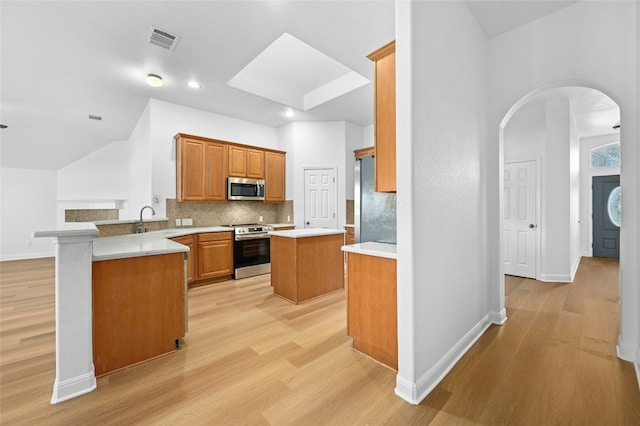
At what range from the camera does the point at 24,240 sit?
6422 millimetres

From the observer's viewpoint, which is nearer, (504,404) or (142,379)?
(504,404)

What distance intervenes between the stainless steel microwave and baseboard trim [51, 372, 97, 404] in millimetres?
3337

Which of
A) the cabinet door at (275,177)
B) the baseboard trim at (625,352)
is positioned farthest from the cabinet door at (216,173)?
the baseboard trim at (625,352)

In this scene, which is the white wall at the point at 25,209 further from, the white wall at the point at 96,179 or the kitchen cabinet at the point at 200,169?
the kitchen cabinet at the point at 200,169

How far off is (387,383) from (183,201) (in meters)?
4.13

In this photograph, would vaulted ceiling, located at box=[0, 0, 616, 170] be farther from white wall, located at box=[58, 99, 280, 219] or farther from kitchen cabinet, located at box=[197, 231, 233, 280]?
kitchen cabinet, located at box=[197, 231, 233, 280]

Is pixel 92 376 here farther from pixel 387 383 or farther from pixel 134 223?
pixel 134 223

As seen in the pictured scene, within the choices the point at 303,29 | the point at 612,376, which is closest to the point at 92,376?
the point at 303,29

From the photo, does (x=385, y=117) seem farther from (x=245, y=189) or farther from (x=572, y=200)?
(x=572, y=200)

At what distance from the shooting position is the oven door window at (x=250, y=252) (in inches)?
177

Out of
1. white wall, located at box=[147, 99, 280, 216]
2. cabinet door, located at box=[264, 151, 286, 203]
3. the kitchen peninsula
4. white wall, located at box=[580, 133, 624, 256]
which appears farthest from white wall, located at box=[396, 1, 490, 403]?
white wall, located at box=[580, 133, 624, 256]

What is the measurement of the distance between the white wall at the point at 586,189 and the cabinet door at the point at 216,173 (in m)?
8.55

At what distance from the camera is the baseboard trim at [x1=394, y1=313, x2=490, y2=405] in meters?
1.66

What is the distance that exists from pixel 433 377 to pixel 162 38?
13.5 feet
